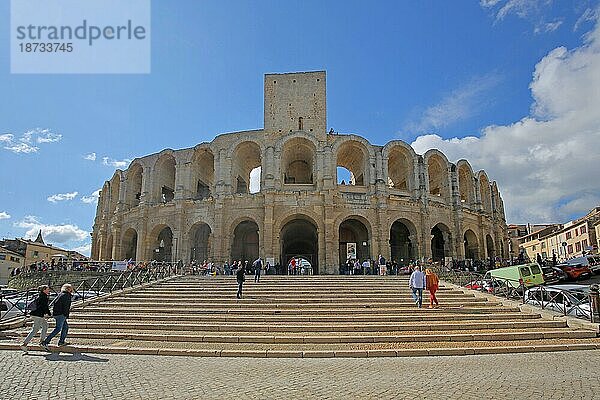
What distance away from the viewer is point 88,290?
18250mm

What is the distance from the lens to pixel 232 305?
49.0ft

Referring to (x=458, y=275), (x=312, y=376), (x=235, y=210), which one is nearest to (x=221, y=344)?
(x=312, y=376)

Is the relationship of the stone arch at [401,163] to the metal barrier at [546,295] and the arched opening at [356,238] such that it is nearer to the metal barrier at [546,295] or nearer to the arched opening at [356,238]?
the arched opening at [356,238]

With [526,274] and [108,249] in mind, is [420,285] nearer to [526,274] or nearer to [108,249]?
[526,274]

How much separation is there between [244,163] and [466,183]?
1967 cm

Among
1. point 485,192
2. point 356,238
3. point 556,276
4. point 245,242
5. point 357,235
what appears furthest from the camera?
point 485,192

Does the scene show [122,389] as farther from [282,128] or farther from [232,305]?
[282,128]

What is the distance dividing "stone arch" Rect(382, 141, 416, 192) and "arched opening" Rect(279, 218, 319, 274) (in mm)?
7574

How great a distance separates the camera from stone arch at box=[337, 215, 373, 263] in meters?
30.0

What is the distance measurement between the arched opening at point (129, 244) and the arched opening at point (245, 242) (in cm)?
921

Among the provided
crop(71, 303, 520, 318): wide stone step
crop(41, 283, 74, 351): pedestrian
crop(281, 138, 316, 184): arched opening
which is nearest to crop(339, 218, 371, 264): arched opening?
crop(281, 138, 316, 184): arched opening

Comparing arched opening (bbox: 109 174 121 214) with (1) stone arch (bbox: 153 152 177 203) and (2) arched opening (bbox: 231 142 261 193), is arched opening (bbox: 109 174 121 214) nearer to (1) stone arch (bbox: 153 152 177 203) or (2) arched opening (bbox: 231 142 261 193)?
(1) stone arch (bbox: 153 152 177 203)

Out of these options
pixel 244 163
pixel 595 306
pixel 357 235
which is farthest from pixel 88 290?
pixel 357 235

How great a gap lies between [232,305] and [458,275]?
40.7 ft
